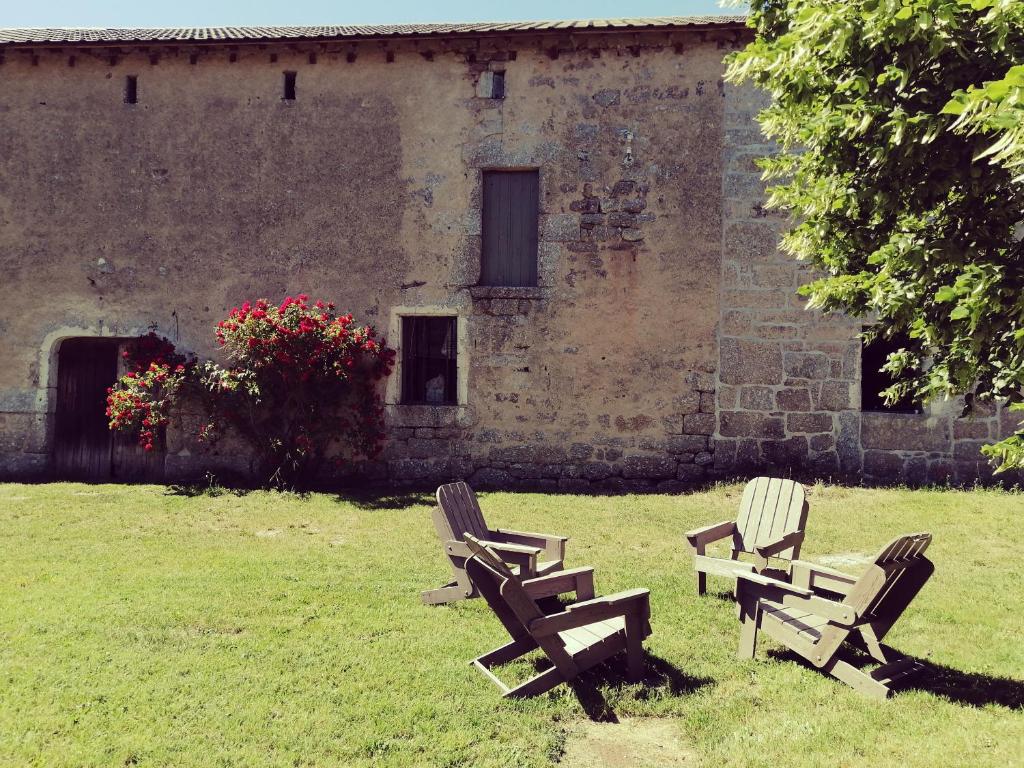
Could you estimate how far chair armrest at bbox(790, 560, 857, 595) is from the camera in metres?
4.13

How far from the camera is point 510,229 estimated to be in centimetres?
993

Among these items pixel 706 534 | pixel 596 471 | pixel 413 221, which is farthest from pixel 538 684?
pixel 413 221

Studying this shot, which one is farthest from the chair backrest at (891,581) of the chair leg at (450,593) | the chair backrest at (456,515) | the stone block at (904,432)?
the stone block at (904,432)

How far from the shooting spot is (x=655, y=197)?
9578 millimetres

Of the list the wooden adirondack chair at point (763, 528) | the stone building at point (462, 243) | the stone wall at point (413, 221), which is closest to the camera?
the wooden adirondack chair at point (763, 528)

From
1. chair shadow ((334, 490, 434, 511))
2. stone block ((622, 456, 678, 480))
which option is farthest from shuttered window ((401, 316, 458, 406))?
stone block ((622, 456, 678, 480))

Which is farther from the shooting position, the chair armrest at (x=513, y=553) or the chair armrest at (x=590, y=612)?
the chair armrest at (x=513, y=553)

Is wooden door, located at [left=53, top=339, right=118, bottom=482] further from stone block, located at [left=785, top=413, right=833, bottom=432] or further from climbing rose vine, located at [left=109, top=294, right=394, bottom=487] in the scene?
stone block, located at [left=785, top=413, right=833, bottom=432]

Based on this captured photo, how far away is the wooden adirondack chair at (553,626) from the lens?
3.37m

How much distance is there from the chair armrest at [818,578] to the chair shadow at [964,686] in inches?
16.4

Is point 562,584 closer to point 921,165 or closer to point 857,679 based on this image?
point 857,679

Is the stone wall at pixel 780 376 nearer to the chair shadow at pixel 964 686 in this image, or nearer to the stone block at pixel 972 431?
the stone block at pixel 972 431

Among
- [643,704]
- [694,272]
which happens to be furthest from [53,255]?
[643,704]

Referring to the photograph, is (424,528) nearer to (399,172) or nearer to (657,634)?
(657,634)
